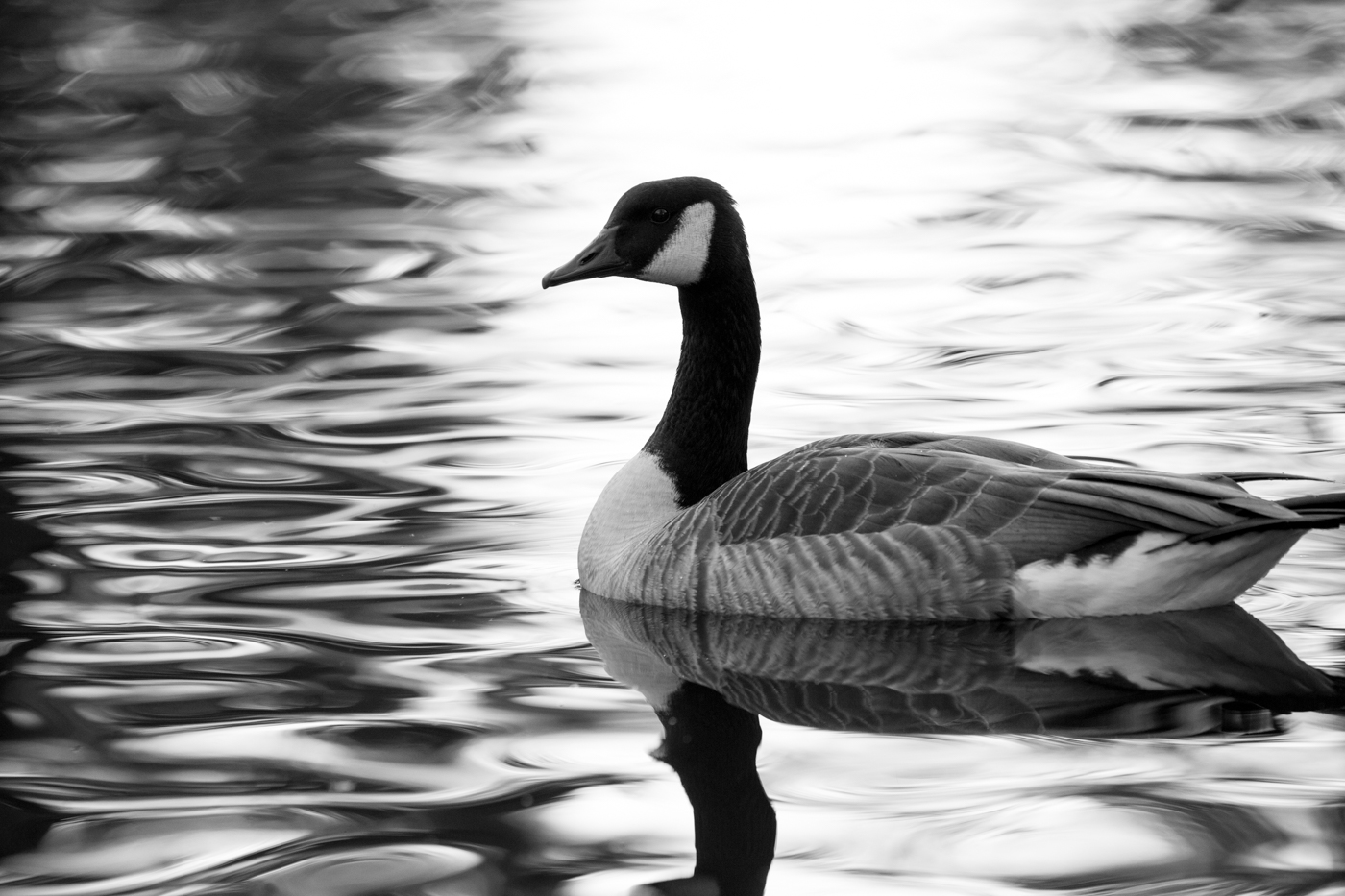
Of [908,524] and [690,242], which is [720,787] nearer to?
[908,524]

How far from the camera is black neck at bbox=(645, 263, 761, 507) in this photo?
805 centimetres

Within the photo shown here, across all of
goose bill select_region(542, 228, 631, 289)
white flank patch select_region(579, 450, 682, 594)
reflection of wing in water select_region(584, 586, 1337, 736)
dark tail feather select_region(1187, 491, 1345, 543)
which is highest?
goose bill select_region(542, 228, 631, 289)

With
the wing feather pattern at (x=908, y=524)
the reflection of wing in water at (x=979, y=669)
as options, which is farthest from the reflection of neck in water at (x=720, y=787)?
the wing feather pattern at (x=908, y=524)

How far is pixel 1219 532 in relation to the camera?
21.5 feet

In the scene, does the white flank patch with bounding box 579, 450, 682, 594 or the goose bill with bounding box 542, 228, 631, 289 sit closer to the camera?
the white flank patch with bounding box 579, 450, 682, 594

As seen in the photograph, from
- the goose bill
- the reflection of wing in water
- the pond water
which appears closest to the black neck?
the goose bill

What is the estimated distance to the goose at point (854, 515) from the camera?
22.4ft

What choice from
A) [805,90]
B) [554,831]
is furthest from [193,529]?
[805,90]

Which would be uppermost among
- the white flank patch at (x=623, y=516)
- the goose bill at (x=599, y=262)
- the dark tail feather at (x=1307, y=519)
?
the goose bill at (x=599, y=262)

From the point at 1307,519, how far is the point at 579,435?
14.5ft

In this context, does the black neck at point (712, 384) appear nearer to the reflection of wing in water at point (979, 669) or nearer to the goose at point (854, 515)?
the goose at point (854, 515)

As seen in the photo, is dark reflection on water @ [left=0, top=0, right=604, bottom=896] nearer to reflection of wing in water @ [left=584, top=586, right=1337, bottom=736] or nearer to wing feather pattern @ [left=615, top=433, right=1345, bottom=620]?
reflection of wing in water @ [left=584, top=586, right=1337, bottom=736]

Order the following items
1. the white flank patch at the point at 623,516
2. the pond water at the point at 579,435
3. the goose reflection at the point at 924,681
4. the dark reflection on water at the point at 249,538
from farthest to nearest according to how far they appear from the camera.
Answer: the white flank patch at the point at 623,516, the goose reflection at the point at 924,681, the dark reflection on water at the point at 249,538, the pond water at the point at 579,435

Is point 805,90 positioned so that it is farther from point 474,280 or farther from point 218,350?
point 218,350
